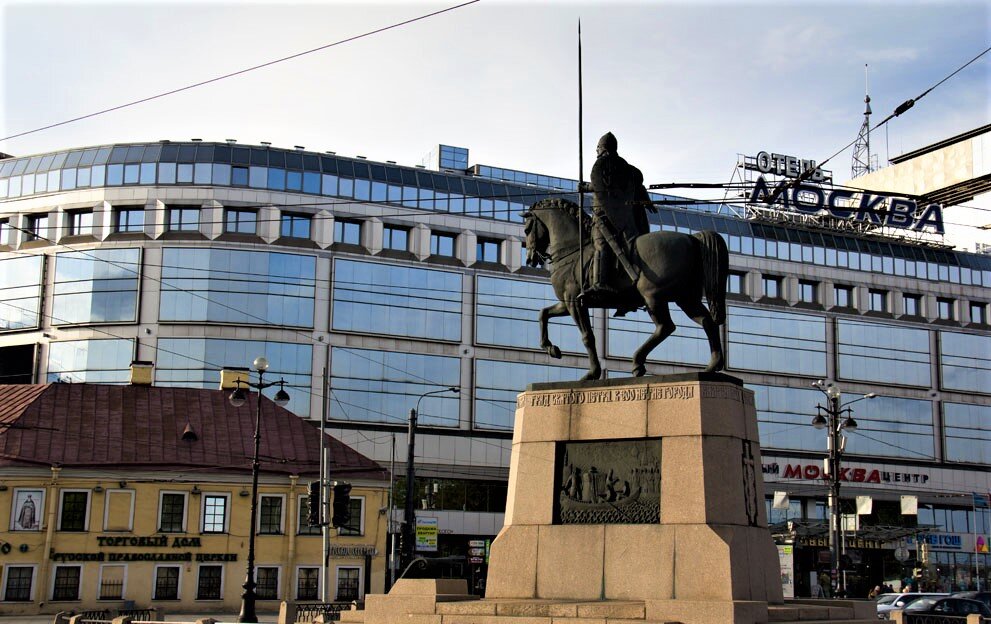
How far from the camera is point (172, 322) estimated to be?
72.1 meters

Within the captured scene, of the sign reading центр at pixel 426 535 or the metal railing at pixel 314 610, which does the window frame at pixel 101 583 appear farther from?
the metal railing at pixel 314 610

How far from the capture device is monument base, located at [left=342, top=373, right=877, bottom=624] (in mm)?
17828

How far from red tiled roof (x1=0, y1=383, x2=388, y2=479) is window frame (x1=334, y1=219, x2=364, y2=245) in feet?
65.8

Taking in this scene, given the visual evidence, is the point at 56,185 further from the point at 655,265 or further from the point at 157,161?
the point at 655,265

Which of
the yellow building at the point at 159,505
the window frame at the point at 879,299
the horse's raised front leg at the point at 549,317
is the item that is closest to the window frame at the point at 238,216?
the yellow building at the point at 159,505

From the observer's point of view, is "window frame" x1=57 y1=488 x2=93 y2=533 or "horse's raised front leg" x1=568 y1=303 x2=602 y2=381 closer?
"horse's raised front leg" x1=568 y1=303 x2=602 y2=381

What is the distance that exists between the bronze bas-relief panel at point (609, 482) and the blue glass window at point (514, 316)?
58192mm

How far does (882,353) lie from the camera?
90.4m

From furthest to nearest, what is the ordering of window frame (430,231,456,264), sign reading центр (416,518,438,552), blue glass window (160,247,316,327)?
window frame (430,231,456,264)
blue glass window (160,247,316,327)
sign reading центр (416,518,438,552)

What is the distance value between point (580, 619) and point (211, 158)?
2430 inches

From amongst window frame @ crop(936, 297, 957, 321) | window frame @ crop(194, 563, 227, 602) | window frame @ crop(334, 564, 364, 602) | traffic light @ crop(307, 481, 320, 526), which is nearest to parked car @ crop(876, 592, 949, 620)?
traffic light @ crop(307, 481, 320, 526)

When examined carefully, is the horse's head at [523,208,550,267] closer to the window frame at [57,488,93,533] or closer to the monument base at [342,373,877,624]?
the monument base at [342,373,877,624]

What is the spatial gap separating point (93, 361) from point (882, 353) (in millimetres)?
54806

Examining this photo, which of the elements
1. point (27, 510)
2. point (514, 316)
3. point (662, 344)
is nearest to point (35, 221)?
point (514, 316)
